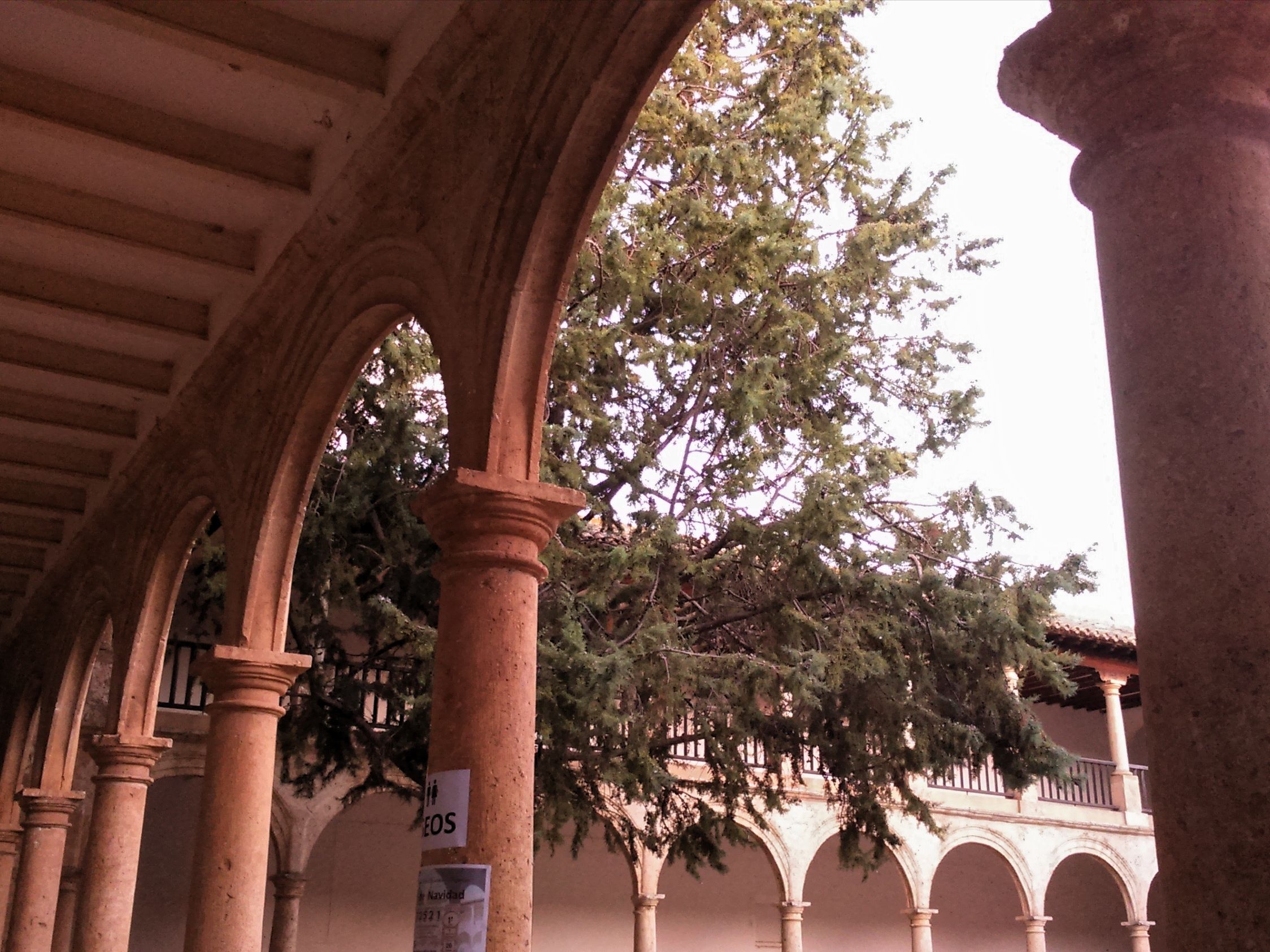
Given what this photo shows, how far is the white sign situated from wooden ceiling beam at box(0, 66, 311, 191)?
276cm

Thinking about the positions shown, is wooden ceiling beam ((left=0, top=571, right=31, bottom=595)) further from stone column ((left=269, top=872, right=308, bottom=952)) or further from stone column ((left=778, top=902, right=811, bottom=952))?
stone column ((left=778, top=902, right=811, bottom=952))

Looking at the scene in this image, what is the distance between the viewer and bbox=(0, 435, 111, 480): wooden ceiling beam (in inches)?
336

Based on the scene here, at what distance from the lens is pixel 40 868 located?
9.84 meters

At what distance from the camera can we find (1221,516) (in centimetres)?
188

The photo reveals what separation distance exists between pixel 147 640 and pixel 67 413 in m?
1.43

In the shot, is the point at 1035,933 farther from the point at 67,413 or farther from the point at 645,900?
the point at 67,413

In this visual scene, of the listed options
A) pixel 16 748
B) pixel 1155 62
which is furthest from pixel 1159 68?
pixel 16 748

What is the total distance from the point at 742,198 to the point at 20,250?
4.63 meters

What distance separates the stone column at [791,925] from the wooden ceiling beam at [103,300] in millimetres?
10990

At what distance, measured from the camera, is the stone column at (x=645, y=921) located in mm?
14375

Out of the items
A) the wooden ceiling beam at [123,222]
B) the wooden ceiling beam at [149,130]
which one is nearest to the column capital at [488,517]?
the wooden ceiling beam at [149,130]

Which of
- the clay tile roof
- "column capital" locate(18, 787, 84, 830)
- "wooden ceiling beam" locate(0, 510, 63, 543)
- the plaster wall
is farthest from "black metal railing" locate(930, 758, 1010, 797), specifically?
"wooden ceiling beam" locate(0, 510, 63, 543)

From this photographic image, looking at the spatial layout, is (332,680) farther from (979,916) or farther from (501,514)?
(979,916)

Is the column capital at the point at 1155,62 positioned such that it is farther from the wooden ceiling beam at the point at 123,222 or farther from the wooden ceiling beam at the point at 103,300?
the wooden ceiling beam at the point at 103,300
